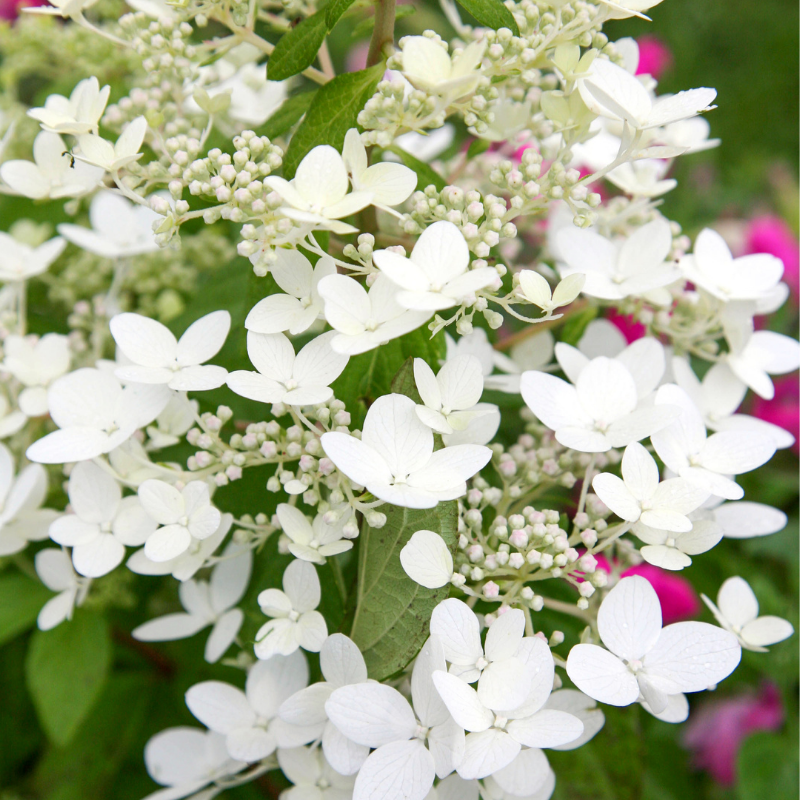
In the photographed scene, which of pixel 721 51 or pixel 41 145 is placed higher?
pixel 41 145

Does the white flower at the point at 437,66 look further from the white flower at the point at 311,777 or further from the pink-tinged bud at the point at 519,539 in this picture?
the white flower at the point at 311,777

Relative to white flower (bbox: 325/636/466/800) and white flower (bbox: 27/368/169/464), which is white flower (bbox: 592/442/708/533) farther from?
white flower (bbox: 27/368/169/464)

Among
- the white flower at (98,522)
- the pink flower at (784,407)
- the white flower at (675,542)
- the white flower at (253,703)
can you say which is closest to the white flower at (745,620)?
the white flower at (675,542)

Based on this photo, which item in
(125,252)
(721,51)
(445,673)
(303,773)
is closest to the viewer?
(445,673)

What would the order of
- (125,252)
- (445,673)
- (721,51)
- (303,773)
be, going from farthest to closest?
(721,51) → (125,252) → (303,773) → (445,673)

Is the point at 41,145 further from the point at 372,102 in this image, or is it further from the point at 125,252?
the point at 372,102

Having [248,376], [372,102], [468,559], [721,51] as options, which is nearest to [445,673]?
[468,559]

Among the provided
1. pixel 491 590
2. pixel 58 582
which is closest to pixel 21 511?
pixel 58 582
